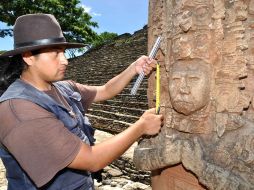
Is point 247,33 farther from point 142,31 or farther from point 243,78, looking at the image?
point 142,31

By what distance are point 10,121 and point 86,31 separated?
647 inches

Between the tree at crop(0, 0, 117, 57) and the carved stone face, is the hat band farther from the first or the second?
the tree at crop(0, 0, 117, 57)

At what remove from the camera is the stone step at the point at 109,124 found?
6.50 meters

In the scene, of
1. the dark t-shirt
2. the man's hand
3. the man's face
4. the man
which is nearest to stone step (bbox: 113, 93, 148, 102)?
the man's hand

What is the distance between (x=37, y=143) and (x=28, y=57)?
540 mm

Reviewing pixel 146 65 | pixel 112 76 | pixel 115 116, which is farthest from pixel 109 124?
pixel 146 65

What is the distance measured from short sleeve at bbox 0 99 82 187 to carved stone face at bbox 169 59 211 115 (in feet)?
2.26

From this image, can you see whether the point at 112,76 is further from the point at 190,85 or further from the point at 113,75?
the point at 190,85

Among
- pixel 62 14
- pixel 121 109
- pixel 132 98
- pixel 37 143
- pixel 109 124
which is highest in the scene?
pixel 62 14

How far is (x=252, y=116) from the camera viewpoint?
177 centimetres

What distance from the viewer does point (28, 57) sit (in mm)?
1803

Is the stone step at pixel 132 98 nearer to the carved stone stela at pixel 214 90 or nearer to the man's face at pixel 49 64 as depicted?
the carved stone stela at pixel 214 90

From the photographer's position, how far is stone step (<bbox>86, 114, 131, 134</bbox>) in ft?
21.3

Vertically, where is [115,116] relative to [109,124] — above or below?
above
